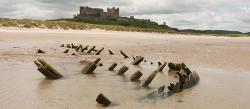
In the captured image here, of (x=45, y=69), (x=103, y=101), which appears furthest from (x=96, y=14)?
(x=103, y=101)

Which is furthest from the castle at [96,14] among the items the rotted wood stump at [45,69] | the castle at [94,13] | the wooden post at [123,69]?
the rotted wood stump at [45,69]

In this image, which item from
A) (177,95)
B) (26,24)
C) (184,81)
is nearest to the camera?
(177,95)

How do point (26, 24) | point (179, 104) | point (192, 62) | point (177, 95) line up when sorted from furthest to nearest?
point (26, 24), point (192, 62), point (177, 95), point (179, 104)

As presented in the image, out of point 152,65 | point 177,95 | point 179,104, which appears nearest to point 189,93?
point 177,95

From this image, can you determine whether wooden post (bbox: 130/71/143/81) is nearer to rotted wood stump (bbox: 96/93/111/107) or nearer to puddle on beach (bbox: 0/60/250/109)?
puddle on beach (bbox: 0/60/250/109)

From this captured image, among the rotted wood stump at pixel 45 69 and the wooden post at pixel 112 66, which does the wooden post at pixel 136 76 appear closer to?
the rotted wood stump at pixel 45 69

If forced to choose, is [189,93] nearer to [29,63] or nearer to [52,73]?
[52,73]

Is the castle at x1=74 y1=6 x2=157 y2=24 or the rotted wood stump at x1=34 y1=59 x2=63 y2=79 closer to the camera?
the rotted wood stump at x1=34 y1=59 x2=63 y2=79

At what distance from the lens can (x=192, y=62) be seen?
760 inches

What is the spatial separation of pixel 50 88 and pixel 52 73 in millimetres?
1680

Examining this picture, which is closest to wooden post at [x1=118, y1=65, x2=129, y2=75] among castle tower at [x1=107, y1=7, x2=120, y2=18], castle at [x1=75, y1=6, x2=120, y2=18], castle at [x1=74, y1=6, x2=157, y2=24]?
castle at [x1=74, y1=6, x2=157, y2=24]

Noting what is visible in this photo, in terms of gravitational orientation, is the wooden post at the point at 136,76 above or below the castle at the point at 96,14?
above

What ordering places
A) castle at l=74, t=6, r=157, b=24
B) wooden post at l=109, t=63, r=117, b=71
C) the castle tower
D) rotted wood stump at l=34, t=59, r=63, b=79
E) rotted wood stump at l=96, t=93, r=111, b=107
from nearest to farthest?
rotted wood stump at l=96, t=93, r=111, b=107 < rotted wood stump at l=34, t=59, r=63, b=79 < wooden post at l=109, t=63, r=117, b=71 < castle at l=74, t=6, r=157, b=24 < the castle tower

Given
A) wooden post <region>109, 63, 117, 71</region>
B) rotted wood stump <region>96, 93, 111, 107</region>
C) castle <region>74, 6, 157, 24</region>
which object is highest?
rotted wood stump <region>96, 93, 111, 107</region>
